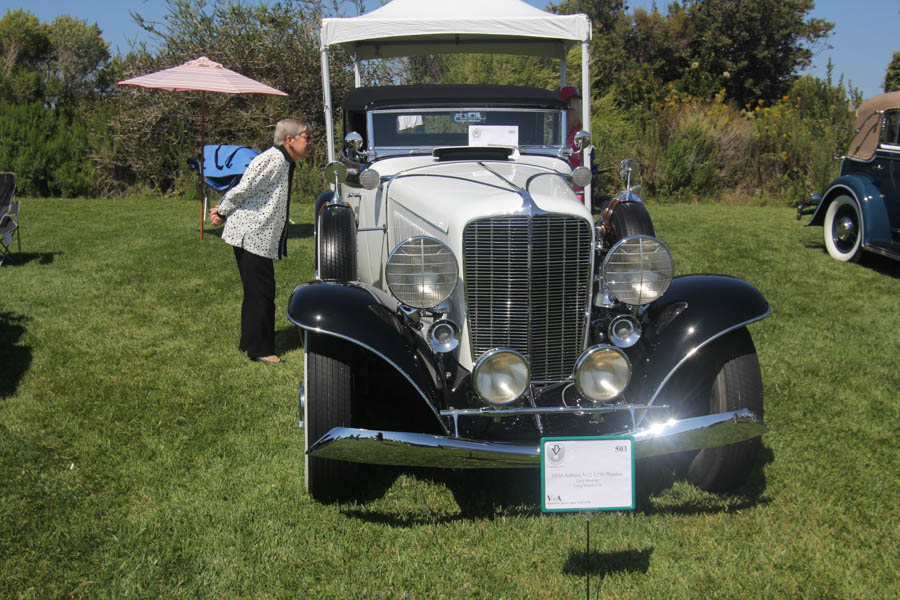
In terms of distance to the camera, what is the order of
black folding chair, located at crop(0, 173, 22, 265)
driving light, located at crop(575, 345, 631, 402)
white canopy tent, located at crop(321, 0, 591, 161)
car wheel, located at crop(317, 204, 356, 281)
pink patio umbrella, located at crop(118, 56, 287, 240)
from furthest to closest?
pink patio umbrella, located at crop(118, 56, 287, 240), black folding chair, located at crop(0, 173, 22, 265), white canopy tent, located at crop(321, 0, 591, 161), car wheel, located at crop(317, 204, 356, 281), driving light, located at crop(575, 345, 631, 402)

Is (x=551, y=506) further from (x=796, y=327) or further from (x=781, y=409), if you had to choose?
(x=796, y=327)

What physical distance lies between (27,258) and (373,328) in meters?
6.96

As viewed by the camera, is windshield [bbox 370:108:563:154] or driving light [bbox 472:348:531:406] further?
windshield [bbox 370:108:563:154]

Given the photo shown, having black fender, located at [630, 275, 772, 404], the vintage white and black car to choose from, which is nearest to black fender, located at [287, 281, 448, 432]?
the vintage white and black car

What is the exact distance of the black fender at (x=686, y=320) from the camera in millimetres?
2988

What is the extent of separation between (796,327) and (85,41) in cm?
4677

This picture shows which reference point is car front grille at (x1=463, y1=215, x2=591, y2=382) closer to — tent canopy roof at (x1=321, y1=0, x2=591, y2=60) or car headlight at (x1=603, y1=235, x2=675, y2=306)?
car headlight at (x1=603, y1=235, x2=675, y2=306)

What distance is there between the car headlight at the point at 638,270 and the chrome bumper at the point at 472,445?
0.58 metres

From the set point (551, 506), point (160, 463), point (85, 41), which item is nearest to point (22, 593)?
point (160, 463)

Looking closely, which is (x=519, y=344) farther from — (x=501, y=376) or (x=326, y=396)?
(x=326, y=396)

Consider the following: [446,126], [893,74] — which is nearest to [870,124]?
[446,126]

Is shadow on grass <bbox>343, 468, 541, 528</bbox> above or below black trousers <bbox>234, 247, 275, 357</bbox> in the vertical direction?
below

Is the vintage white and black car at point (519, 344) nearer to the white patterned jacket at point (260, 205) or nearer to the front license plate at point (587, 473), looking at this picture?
the front license plate at point (587, 473)

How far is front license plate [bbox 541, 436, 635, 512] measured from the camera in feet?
7.98
